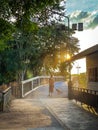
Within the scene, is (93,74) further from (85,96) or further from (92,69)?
(85,96)

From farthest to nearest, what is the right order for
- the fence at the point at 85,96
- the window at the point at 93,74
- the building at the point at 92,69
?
the window at the point at 93,74
the building at the point at 92,69
the fence at the point at 85,96

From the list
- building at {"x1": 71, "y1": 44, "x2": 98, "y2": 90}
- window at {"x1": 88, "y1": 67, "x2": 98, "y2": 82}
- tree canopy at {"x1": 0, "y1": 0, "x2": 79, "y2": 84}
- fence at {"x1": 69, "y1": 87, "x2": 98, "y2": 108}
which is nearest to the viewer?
fence at {"x1": 69, "y1": 87, "x2": 98, "y2": 108}

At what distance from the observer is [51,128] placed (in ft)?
46.5

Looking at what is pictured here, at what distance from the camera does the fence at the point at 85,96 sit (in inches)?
786

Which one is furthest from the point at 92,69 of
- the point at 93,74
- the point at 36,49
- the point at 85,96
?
the point at 36,49

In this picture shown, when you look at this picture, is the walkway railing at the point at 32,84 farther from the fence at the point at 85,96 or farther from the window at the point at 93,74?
the window at the point at 93,74

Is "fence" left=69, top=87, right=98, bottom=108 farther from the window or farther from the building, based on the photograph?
the window

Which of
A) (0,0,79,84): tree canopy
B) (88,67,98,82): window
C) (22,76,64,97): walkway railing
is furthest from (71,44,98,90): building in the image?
(22,76,64,97): walkway railing

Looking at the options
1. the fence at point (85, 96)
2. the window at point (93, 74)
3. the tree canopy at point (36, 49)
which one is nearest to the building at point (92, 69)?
the window at point (93, 74)

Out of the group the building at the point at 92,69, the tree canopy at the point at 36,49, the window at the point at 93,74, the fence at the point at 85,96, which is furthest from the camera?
the tree canopy at the point at 36,49

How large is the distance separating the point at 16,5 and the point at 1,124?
15.7 ft

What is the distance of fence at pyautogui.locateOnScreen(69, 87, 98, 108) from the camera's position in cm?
1997

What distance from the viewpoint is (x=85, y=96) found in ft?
73.8

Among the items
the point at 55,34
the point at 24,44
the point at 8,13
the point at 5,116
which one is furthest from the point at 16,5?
the point at 55,34
